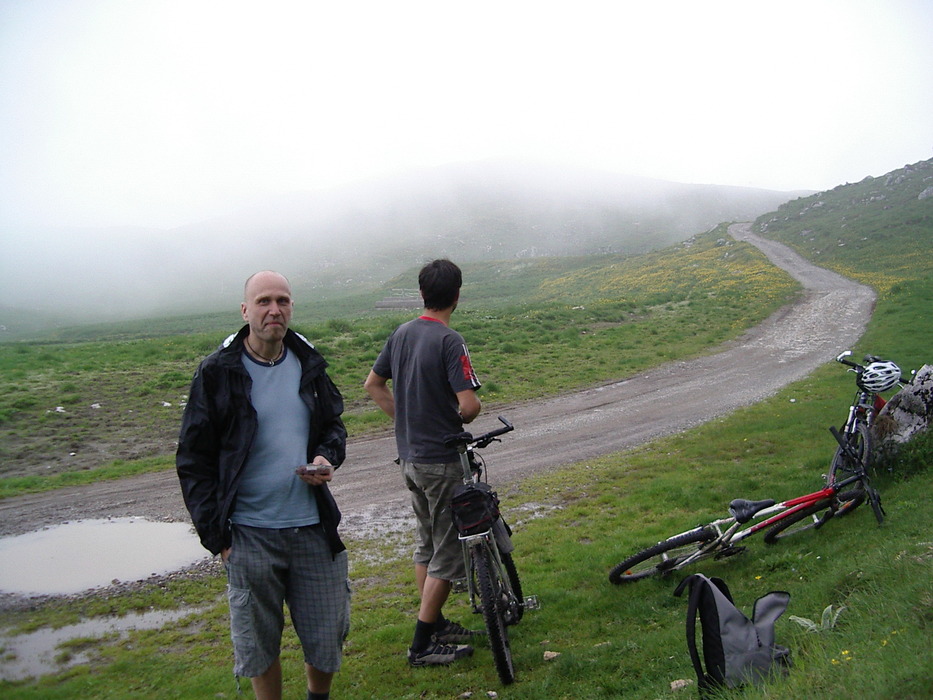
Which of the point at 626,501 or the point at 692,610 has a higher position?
the point at 692,610

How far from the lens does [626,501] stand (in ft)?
28.2

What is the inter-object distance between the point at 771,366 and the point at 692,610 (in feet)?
57.0

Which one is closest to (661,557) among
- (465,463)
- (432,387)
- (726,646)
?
(465,463)

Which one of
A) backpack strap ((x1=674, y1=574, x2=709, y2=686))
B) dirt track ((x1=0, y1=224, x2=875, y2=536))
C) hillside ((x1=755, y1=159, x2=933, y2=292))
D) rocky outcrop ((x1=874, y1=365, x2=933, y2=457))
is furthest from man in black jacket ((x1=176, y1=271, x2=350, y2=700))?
hillside ((x1=755, y1=159, x2=933, y2=292))

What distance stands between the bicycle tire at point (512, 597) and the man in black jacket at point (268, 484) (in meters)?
1.67

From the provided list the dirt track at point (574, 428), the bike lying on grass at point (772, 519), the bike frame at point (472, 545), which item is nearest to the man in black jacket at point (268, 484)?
the bike frame at point (472, 545)

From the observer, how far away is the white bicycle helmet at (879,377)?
22.7 feet

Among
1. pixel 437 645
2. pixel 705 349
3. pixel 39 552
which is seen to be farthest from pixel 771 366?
pixel 39 552

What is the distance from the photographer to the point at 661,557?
5.83 m

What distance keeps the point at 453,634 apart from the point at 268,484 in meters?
2.39

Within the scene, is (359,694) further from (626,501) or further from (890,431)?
(890,431)

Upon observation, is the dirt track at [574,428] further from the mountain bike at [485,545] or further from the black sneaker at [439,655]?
the mountain bike at [485,545]

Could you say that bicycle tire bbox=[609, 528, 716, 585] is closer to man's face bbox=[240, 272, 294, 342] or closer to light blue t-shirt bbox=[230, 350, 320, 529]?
light blue t-shirt bbox=[230, 350, 320, 529]

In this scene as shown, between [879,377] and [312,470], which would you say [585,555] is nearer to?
[879,377]
